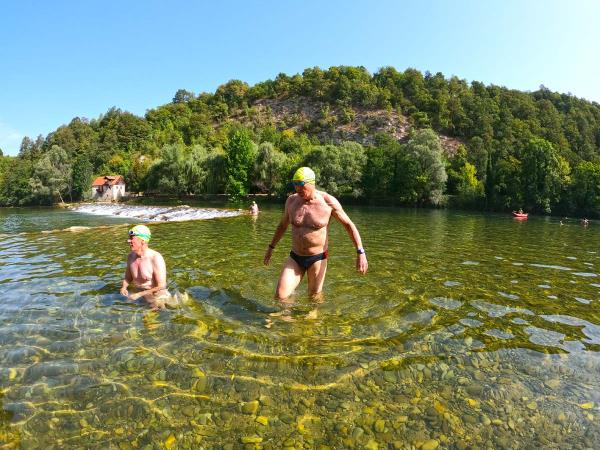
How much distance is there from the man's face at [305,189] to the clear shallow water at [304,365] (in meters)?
2.15

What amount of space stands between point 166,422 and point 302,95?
159 m

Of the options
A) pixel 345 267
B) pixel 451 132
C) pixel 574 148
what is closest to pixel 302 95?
pixel 451 132

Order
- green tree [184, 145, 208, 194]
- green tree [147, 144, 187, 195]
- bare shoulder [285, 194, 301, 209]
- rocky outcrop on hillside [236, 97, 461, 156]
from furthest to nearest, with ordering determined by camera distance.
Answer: rocky outcrop on hillside [236, 97, 461, 156] → green tree [147, 144, 187, 195] → green tree [184, 145, 208, 194] → bare shoulder [285, 194, 301, 209]

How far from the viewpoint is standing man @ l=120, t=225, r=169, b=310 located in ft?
22.4

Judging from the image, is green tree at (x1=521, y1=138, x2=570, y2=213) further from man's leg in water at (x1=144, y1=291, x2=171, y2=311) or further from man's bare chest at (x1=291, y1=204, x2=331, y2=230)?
man's leg in water at (x1=144, y1=291, x2=171, y2=311)

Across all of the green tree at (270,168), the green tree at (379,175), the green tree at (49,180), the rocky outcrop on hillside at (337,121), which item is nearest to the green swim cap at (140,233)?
the green tree at (270,168)

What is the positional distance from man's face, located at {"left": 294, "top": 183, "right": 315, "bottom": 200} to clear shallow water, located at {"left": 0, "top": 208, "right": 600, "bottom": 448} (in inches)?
84.6

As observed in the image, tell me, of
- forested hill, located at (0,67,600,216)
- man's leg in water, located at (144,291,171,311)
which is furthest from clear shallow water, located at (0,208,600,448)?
forested hill, located at (0,67,600,216)

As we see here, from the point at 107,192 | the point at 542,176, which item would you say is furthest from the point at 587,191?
the point at 107,192

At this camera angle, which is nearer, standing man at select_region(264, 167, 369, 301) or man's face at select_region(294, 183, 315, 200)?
man's face at select_region(294, 183, 315, 200)

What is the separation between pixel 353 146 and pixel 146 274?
5872 cm

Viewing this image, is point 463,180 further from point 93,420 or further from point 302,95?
point 302,95

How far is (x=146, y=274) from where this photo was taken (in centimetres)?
714

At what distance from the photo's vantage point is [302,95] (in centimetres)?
15188
